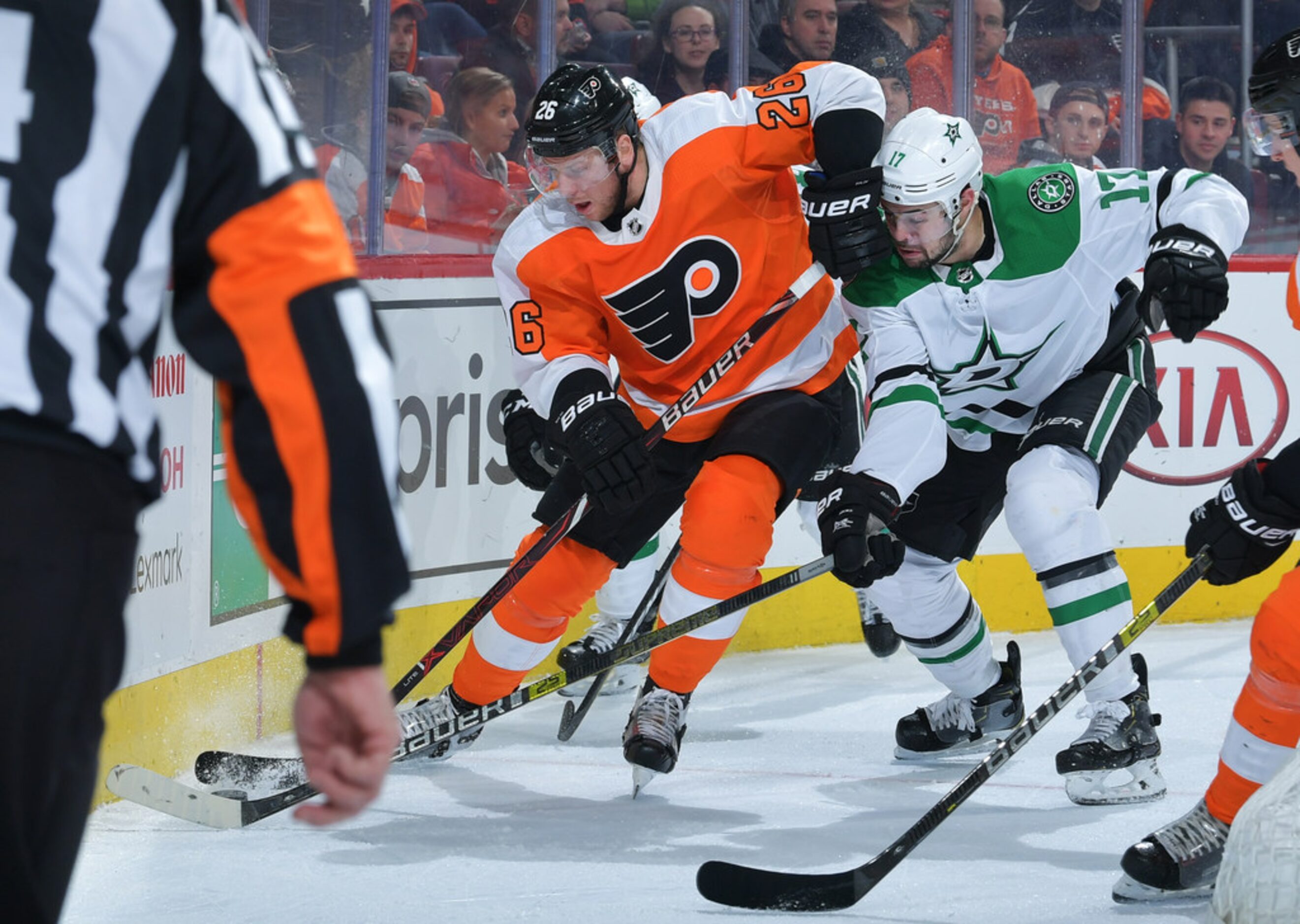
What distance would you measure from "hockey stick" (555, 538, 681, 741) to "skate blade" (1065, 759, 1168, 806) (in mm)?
908

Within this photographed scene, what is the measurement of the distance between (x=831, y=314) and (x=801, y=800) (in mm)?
912

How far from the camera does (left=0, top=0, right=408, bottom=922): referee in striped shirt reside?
2.95 feet

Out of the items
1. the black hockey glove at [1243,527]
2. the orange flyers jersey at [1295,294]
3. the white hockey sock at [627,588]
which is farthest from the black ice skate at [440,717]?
the orange flyers jersey at [1295,294]

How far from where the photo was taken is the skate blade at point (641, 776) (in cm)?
304

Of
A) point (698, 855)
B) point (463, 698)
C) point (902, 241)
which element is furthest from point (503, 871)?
point (902, 241)

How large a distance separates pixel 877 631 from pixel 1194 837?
1.85 meters

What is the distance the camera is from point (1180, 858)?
7.50 ft

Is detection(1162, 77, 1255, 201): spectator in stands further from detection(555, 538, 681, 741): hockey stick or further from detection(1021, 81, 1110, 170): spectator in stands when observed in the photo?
detection(555, 538, 681, 741): hockey stick

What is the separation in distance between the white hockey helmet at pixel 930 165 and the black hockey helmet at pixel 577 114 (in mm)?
464

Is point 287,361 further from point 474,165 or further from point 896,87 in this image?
point 896,87

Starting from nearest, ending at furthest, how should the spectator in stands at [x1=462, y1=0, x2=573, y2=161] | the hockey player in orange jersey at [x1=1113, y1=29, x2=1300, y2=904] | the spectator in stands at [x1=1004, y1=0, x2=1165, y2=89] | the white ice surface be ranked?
the hockey player in orange jersey at [x1=1113, y1=29, x2=1300, y2=904] < the white ice surface < the spectator in stands at [x1=462, y1=0, x2=573, y2=161] < the spectator in stands at [x1=1004, y1=0, x2=1165, y2=89]

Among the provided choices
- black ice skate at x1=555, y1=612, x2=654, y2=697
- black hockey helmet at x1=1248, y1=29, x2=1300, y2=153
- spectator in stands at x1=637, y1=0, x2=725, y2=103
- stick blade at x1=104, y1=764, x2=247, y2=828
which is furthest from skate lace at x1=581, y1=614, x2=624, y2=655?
black hockey helmet at x1=1248, y1=29, x2=1300, y2=153

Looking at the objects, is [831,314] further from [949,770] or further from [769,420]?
[949,770]

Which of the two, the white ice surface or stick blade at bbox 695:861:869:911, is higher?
stick blade at bbox 695:861:869:911
